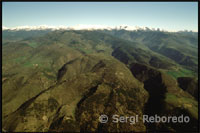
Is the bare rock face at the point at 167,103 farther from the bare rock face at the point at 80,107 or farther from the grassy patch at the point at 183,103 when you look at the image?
the bare rock face at the point at 80,107

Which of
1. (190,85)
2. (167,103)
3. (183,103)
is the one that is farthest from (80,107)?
(190,85)

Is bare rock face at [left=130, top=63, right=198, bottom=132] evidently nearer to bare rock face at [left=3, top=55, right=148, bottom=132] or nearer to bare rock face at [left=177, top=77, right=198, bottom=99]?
bare rock face at [left=3, top=55, right=148, bottom=132]

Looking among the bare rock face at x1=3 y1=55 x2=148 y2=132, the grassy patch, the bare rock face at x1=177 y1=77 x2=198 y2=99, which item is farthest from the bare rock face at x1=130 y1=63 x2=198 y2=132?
the bare rock face at x1=177 y1=77 x2=198 y2=99

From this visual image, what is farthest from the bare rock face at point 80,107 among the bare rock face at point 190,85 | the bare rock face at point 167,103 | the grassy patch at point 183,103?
the bare rock face at point 190,85

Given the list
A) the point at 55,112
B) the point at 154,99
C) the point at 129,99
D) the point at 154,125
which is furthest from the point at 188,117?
the point at 55,112

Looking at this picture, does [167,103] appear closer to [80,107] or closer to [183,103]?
[183,103]

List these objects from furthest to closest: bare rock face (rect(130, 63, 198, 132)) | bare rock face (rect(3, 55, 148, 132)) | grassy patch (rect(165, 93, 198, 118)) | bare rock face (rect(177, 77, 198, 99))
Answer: bare rock face (rect(177, 77, 198, 99))
bare rock face (rect(3, 55, 148, 132))
grassy patch (rect(165, 93, 198, 118))
bare rock face (rect(130, 63, 198, 132))

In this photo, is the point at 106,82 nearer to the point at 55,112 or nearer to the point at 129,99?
the point at 129,99

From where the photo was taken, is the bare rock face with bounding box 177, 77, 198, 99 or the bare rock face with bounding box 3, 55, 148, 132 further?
the bare rock face with bounding box 177, 77, 198, 99
